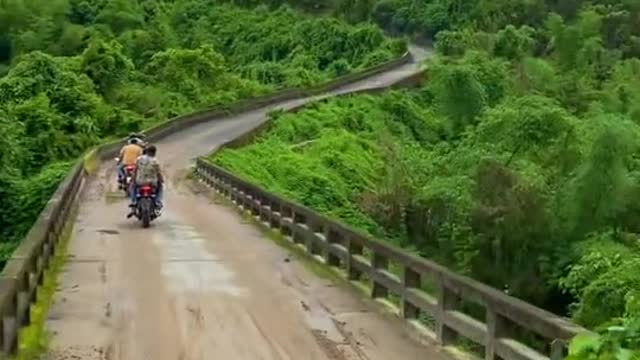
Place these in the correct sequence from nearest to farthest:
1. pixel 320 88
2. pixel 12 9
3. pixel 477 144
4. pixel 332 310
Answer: pixel 332 310 → pixel 477 144 → pixel 320 88 → pixel 12 9

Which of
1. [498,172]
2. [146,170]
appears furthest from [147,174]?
[498,172]

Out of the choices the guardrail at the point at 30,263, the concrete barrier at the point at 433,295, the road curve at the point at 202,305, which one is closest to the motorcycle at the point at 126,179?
the guardrail at the point at 30,263

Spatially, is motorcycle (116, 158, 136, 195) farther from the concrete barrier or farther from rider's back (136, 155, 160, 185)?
the concrete barrier

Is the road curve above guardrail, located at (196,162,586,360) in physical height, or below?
below

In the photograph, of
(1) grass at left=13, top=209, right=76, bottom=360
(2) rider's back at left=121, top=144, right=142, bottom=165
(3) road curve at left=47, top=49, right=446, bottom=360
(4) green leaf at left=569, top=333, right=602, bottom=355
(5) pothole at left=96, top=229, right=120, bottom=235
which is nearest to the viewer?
(4) green leaf at left=569, top=333, right=602, bottom=355

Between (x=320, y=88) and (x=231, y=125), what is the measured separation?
40.0ft

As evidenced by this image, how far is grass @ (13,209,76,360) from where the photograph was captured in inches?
412

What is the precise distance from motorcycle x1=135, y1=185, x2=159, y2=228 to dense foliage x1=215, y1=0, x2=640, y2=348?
7259 millimetres

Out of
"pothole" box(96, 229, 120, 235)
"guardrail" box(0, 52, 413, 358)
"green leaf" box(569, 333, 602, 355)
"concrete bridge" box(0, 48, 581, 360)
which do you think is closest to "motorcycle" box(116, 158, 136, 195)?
"guardrail" box(0, 52, 413, 358)

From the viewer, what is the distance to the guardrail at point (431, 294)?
28.6 feet

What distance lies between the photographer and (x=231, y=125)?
178ft

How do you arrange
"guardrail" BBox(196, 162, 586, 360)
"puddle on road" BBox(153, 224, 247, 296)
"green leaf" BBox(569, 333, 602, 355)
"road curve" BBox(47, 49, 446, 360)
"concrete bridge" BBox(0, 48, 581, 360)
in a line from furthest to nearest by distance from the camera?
"puddle on road" BBox(153, 224, 247, 296), "road curve" BBox(47, 49, 446, 360), "concrete bridge" BBox(0, 48, 581, 360), "guardrail" BBox(196, 162, 586, 360), "green leaf" BBox(569, 333, 602, 355)

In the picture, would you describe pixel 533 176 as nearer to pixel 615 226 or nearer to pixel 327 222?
pixel 615 226

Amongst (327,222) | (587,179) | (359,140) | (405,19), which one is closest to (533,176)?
(587,179)
